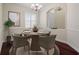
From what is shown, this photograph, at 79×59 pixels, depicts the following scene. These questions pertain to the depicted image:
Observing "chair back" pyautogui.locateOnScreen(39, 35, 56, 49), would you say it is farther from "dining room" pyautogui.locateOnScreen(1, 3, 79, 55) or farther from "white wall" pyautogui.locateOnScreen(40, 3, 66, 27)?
"white wall" pyautogui.locateOnScreen(40, 3, 66, 27)

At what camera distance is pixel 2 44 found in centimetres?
232

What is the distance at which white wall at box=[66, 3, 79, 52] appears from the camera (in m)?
2.35

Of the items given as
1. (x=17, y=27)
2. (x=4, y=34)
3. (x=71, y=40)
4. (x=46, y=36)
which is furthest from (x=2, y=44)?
(x=71, y=40)

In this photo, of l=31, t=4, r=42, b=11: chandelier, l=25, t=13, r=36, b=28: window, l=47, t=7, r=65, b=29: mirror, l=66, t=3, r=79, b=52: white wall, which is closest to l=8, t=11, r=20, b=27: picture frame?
l=25, t=13, r=36, b=28: window

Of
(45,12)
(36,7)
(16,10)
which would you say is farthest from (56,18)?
(16,10)

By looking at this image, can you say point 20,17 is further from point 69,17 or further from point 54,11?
point 69,17

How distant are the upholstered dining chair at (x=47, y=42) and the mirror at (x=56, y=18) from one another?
172 millimetres

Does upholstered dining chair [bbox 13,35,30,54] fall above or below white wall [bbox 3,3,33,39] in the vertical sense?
below

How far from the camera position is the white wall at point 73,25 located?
2.35 metres

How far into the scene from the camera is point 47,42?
238 centimetres

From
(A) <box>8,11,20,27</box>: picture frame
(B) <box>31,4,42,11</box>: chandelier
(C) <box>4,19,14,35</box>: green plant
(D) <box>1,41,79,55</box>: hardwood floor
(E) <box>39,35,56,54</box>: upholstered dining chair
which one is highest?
(B) <box>31,4,42,11</box>: chandelier

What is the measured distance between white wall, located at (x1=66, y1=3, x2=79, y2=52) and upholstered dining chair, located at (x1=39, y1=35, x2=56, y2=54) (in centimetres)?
25

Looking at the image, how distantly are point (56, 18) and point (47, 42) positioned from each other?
1.31 ft

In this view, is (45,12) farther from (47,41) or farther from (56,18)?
(47,41)
